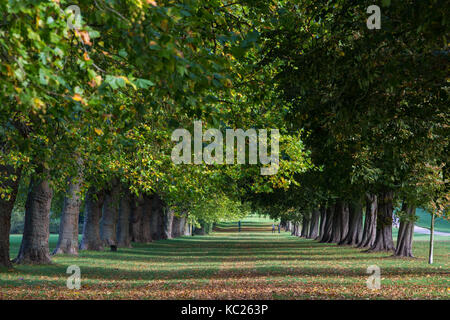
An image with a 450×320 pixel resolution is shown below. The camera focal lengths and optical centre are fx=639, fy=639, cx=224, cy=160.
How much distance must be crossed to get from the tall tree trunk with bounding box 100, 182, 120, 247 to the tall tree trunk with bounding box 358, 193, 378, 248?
1754 cm

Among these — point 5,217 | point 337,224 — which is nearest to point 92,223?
point 5,217

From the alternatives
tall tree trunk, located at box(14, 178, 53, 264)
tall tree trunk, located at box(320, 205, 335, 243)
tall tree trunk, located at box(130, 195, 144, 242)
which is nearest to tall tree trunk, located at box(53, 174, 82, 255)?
tall tree trunk, located at box(14, 178, 53, 264)

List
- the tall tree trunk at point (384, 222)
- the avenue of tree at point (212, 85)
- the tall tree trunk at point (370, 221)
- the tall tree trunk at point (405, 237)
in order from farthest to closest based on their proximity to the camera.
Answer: the tall tree trunk at point (370, 221) → the tall tree trunk at point (384, 222) → the tall tree trunk at point (405, 237) → the avenue of tree at point (212, 85)

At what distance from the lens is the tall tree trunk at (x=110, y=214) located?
132 feet

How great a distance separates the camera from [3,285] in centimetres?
1759

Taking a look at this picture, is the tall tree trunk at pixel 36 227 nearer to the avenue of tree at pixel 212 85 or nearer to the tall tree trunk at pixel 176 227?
the avenue of tree at pixel 212 85

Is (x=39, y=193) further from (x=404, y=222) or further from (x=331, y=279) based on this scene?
(x=404, y=222)

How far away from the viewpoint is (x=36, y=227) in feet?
86.8

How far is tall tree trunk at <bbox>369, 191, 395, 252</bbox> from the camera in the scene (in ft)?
134

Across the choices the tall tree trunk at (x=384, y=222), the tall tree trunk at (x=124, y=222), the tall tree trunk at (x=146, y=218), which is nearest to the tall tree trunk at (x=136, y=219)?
the tall tree trunk at (x=146, y=218)

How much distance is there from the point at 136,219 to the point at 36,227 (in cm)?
2692

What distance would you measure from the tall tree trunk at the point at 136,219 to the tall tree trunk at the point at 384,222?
18.2m

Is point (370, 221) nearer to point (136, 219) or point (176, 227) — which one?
point (136, 219)

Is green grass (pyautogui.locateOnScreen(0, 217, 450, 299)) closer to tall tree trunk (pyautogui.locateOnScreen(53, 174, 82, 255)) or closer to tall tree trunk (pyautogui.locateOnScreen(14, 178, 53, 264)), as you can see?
tall tree trunk (pyautogui.locateOnScreen(14, 178, 53, 264))
